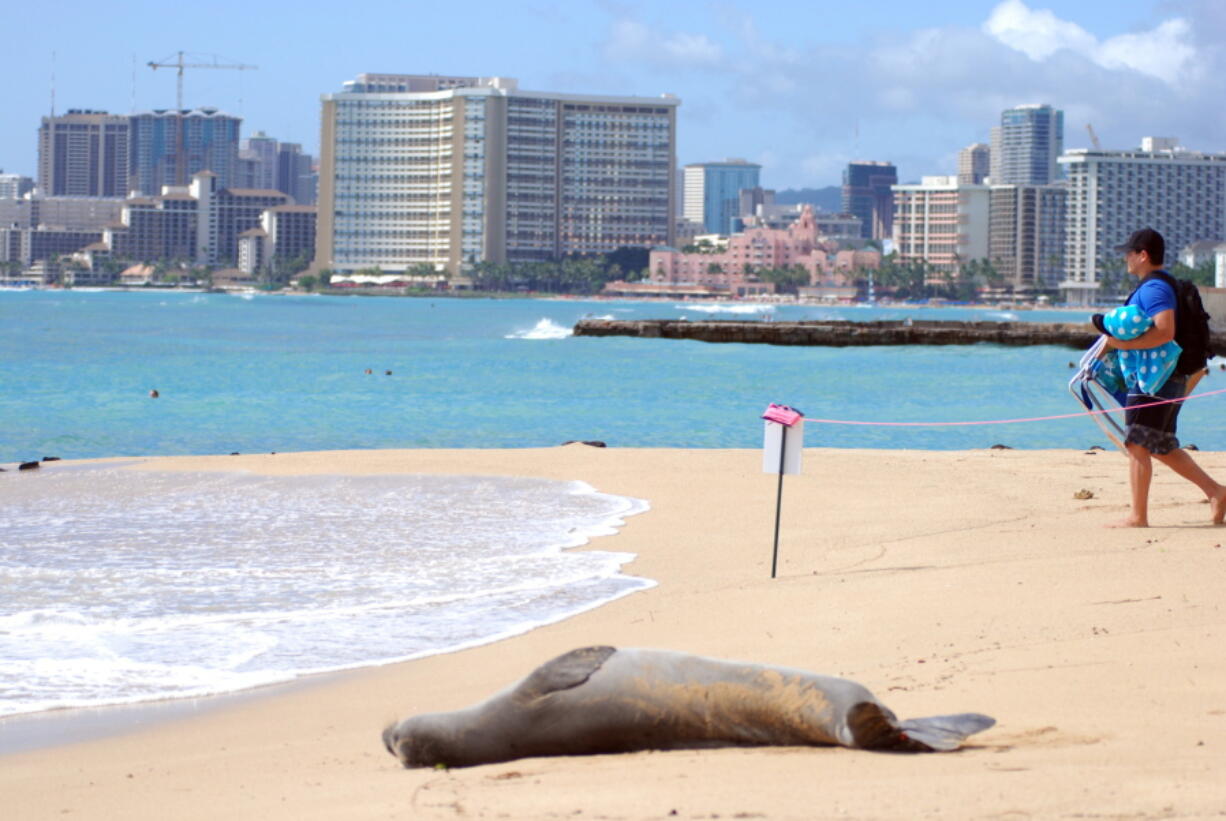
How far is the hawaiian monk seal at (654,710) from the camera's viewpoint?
5.20 meters

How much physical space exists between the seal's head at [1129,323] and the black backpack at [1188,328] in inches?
7.9

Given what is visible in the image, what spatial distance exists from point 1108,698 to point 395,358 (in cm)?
5775

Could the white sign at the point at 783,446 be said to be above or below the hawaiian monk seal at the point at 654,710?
above

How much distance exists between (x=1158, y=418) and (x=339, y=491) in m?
8.44

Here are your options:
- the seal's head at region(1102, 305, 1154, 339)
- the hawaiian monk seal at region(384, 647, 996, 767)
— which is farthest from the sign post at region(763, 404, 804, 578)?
the hawaiian monk seal at region(384, 647, 996, 767)

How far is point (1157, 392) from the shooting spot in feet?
32.0

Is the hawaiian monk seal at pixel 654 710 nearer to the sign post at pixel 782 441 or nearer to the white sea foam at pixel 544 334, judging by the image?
the sign post at pixel 782 441

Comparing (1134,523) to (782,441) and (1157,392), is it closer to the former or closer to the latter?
(1157,392)

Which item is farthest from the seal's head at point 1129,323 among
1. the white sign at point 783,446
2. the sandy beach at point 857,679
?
the white sign at point 783,446

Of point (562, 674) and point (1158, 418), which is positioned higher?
point (1158, 418)

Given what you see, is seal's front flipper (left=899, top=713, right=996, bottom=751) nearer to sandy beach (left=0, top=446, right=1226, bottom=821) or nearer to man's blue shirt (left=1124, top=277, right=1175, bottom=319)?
sandy beach (left=0, top=446, right=1226, bottom=821)

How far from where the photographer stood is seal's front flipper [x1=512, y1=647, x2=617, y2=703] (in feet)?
17.2

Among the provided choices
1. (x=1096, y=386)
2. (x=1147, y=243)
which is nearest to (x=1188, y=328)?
(x=1147, y=243)

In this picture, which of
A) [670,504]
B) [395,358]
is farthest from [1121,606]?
[395,358]
